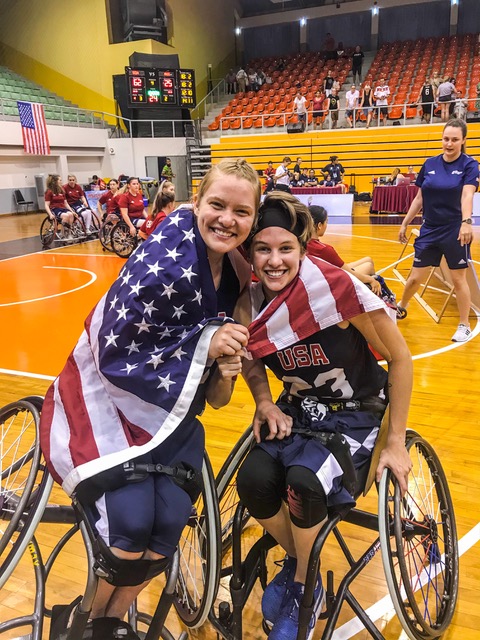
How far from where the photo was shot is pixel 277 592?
1510mm

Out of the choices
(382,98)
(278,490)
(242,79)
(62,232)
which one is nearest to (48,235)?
(62,232)

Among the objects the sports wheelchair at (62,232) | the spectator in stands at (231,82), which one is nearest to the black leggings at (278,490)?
the sports wheelchair at (62,232)

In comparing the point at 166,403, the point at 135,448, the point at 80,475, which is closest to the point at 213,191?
the point at 166,403

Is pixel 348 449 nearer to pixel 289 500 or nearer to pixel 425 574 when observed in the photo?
pixel 289 500

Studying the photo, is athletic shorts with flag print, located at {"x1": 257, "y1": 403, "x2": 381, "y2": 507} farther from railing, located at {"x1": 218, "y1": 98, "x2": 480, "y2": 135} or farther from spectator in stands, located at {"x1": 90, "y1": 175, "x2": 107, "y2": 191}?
railing, located at {"x1": 218, "y1": 98, "x2": 480, "y2": 135}

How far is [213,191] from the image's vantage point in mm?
1384

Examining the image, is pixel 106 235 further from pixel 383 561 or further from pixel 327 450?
pixel 383 561

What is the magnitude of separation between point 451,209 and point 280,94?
15.7 metres

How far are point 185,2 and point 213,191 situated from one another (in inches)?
811

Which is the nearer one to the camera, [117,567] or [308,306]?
[117,567]

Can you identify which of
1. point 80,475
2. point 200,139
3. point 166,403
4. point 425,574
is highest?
point 200,139

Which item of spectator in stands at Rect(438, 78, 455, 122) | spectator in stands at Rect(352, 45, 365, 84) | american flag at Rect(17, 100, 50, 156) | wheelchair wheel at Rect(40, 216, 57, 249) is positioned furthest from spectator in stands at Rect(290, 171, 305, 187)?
spectator in stands at Rect(352, 45, 365, 84)

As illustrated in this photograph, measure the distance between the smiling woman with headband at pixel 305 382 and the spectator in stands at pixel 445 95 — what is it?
14075 mm

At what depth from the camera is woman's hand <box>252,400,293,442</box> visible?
60.4 inches
